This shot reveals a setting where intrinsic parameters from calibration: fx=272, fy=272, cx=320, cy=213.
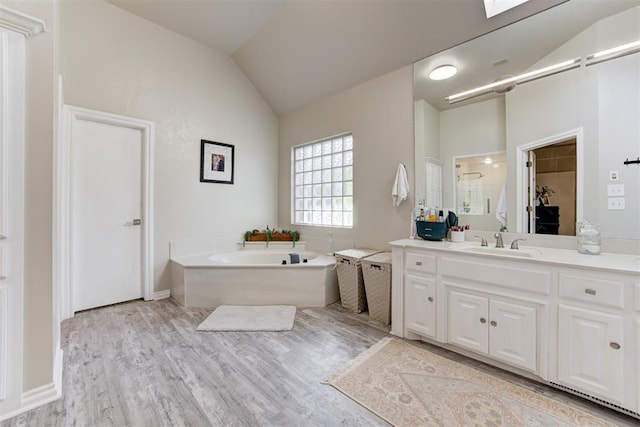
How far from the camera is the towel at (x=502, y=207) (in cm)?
222

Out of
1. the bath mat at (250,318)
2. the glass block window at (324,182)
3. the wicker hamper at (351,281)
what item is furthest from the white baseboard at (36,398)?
the glass block window at (324,182)

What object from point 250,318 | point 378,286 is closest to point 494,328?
point 378,286

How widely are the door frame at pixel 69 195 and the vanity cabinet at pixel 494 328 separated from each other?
10.6ft

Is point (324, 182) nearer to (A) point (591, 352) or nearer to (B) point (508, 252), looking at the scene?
(B) point (508, 252)

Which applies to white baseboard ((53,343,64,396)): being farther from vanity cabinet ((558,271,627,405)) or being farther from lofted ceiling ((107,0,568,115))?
lofted ceiling ((107,0,568,115))

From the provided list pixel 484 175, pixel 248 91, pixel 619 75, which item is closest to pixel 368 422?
pixel 484 175

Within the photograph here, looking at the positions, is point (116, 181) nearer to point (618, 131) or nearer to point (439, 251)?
point (439, 251)

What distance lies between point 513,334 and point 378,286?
3.70ft

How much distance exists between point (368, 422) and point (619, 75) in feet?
8.45

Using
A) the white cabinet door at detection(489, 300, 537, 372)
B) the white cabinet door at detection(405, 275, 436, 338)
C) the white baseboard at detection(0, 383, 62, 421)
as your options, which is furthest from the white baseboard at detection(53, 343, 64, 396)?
the white cabinet door at detection(489, 300, 537, 372)

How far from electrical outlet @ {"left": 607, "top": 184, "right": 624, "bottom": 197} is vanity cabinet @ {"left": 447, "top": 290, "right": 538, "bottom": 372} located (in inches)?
35.5

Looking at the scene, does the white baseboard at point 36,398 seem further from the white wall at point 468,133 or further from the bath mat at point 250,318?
the white wall at point 468,133

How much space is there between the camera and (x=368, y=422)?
142 centimetres

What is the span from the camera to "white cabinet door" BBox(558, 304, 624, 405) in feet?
4.69
